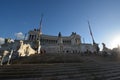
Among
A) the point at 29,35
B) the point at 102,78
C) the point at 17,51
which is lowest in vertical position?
the point at 102,78

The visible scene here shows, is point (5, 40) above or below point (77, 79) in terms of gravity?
above

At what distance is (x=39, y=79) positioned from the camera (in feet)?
17.4

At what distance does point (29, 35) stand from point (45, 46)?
1953 centimetres

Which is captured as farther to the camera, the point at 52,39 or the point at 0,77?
the point at 52,39

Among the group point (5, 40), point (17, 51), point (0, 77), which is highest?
point (5, 40)

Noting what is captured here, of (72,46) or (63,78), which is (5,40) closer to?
(72,46)

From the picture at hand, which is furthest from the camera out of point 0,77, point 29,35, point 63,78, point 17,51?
point 29,35

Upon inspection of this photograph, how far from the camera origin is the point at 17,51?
48.4 ft

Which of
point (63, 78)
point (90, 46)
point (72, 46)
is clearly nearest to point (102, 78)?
point (63, 78)

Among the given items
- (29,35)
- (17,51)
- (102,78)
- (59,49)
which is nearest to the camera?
(102,78)

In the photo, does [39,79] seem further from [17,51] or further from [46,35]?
[46,35]

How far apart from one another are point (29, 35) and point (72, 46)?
2698 centimetres

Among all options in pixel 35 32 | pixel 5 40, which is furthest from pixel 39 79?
pixel 35 32

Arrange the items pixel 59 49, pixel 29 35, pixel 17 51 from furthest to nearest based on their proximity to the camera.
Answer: pixel 29 35 → pixel 59 49 → pixel 17 51
